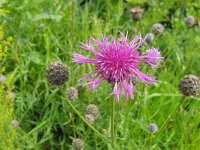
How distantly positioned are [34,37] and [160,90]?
139 centimetres

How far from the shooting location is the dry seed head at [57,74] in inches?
39.0

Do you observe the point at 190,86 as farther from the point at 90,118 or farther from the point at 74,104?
the point at 74,104

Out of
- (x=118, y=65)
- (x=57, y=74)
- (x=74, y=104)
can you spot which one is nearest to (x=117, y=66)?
(x=118, y=65)

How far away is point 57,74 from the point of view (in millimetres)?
1002

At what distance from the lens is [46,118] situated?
1.70 metres

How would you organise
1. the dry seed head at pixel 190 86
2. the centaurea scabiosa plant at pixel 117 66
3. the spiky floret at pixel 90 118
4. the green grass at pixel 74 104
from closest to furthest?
the centaurea scabiosa plant at pixel 117 66 → the dry seed head at pixel 190 86 → the spiky floret at pixel 90 118 → the green grass at pixel 74 104

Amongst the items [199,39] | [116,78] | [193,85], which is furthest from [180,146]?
[199,39]

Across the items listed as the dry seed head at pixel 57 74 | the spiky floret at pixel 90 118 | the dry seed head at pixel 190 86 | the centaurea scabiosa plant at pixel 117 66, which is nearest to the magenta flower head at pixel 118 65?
the centaurea scabiosa plant at pixel 117 66

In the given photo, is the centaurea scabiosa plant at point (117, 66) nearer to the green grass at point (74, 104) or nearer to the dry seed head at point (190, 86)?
the dry seed head at point (190, 86)

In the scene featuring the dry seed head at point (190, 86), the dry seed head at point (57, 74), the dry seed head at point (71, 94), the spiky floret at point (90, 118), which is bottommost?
the spiky floret at point (90, 118)

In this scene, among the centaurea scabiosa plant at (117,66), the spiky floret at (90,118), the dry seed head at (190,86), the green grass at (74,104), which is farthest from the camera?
the green grass at (74,104)

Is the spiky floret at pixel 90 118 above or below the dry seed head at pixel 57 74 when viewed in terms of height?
below

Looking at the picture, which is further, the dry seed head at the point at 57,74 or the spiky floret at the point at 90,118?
the spiky floret at the point at 90,118

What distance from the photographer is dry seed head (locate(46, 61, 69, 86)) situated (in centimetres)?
99
